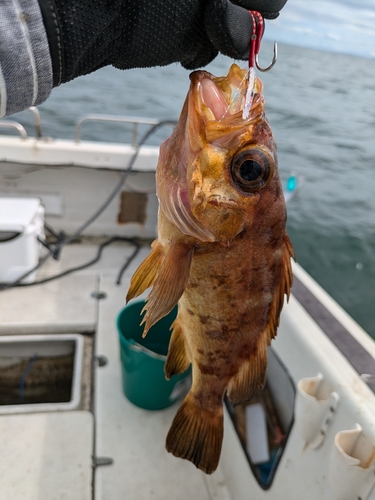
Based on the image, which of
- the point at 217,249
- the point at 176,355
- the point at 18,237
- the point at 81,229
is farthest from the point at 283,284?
the point at 81,229

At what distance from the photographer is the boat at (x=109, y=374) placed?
1.69 metres

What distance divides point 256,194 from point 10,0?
77 centimetres

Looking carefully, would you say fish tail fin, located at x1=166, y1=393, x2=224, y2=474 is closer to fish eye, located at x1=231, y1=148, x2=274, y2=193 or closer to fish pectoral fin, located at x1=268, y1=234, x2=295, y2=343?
fish pectoral fin, located at x1=268, y1=234, x2=295, y2=343

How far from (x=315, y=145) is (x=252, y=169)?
1379cm

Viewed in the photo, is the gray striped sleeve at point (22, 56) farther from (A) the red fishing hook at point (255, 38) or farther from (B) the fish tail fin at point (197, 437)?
(B) the fish tail fin at point (197, 437)

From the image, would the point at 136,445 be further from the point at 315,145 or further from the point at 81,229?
the point at 315,145

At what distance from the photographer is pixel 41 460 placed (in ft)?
7.57

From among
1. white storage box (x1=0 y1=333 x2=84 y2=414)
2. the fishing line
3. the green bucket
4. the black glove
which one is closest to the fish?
the black glove

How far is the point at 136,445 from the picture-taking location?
8.16 ft

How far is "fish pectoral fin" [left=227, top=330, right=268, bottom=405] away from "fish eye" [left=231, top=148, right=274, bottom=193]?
57 cm

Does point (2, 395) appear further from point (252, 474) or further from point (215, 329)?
point (215, 329)

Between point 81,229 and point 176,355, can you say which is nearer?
point 176,355

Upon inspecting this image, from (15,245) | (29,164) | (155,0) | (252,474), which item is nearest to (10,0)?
(155,0)

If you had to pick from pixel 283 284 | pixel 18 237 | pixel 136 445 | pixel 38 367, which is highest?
pixel 283 284
